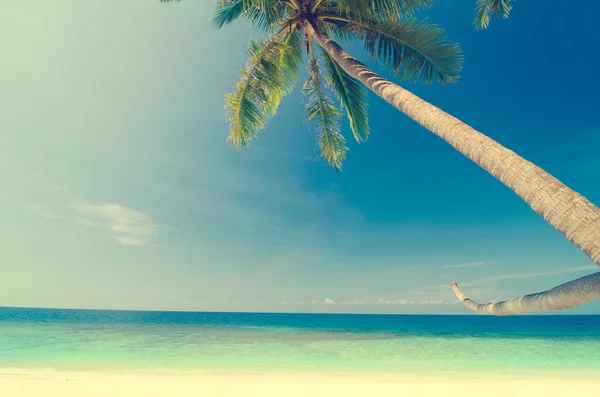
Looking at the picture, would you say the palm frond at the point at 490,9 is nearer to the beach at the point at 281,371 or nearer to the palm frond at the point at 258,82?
the palm frond at the point at 258,82

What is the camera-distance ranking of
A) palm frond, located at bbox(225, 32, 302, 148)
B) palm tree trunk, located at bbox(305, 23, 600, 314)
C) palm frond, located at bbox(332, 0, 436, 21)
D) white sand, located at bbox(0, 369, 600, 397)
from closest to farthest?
palm tree trunk, located at bbox(305, 23, 600, 314) < palm frond, located at bbox(332, 0, 436, 21) < palm frond, located at bbox(225, 32, 302, 148) < white sand, located at bbox(0, 369, 600, 397)

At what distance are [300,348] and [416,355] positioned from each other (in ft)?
21.7

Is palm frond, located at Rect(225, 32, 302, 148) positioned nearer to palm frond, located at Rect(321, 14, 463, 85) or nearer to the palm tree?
the palm tree

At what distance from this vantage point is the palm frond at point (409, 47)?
693 centimetres

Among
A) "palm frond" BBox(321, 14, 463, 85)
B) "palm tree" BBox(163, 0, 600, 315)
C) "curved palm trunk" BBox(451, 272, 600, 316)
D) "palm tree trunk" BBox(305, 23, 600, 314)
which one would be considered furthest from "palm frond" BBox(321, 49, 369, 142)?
"curved palm trunk" BBox(451, 272, 600, 316)

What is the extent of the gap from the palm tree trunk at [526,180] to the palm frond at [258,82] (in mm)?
4354

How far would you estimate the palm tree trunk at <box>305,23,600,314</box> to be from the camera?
87.8 inches

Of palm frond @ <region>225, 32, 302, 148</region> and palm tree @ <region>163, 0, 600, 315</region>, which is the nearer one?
palm tree @ <region>163, 0, 600, 315</region>

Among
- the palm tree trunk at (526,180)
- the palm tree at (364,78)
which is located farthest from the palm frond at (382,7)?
the palm tree trunk at (526,180)

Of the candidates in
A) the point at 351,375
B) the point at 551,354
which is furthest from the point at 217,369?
the point at 551,354

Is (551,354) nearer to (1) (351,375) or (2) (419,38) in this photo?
(1) (351,375)

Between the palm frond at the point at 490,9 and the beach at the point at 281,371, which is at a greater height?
the palm frond at the point at 490,9

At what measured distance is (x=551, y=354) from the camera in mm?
20062

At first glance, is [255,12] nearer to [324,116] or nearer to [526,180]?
[324,116]
